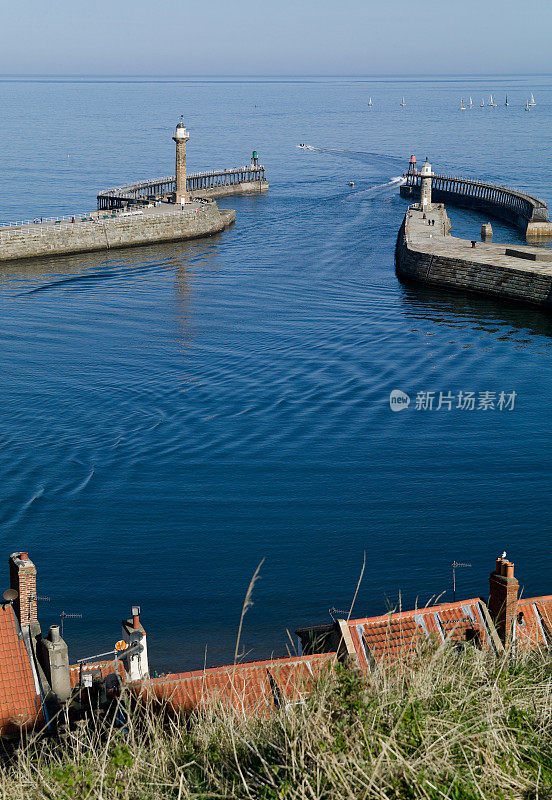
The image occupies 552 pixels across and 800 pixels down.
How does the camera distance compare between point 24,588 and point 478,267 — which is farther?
point 478,267

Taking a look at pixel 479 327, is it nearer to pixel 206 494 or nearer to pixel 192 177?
pixel 206 494

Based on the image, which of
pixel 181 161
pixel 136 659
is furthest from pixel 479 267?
pixel 136 659

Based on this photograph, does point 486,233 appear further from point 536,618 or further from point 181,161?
point 536,618

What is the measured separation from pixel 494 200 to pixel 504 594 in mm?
98994

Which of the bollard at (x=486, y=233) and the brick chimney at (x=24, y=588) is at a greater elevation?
the bollard at (x=486, y=233)

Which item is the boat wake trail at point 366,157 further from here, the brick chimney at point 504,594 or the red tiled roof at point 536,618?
the brick chimney at point 504,594

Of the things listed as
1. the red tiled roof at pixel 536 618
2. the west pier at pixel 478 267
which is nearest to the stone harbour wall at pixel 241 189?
the west pier at pixel 478 267

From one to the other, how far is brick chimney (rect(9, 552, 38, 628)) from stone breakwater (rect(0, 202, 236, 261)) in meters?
64.6

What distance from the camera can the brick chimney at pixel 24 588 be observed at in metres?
22.2

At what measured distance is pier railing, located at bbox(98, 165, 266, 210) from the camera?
10531 centimetres

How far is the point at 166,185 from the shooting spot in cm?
12312

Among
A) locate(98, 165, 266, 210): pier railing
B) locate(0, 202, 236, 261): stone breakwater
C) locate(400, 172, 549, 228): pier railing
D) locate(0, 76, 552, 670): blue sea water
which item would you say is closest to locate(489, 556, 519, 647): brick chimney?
locate(0, 76, 552, 670): blue sea water

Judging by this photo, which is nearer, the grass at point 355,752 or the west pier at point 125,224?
the grass at point 355,752

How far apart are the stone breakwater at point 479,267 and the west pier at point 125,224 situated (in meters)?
24.5
